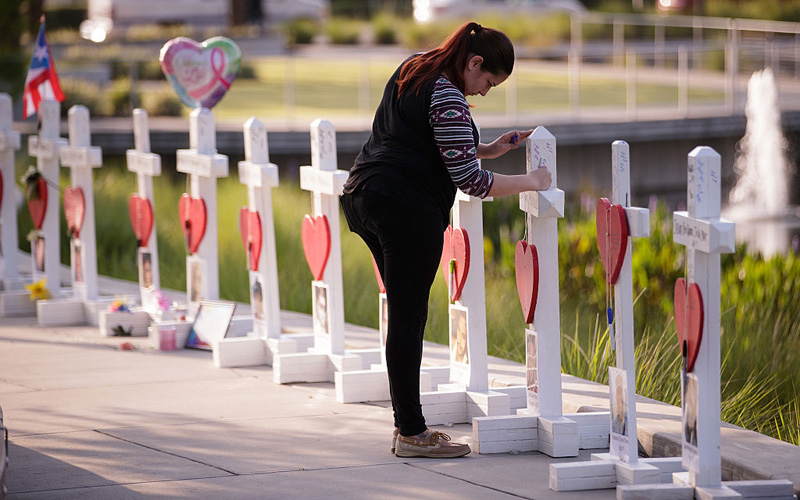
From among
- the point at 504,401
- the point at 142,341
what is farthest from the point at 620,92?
the point at 504,401

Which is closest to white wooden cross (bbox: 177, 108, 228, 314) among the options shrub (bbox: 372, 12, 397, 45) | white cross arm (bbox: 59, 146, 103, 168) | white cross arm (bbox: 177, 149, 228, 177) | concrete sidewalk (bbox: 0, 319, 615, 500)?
white cross arm (bbox: 177, 149, 228, 177)

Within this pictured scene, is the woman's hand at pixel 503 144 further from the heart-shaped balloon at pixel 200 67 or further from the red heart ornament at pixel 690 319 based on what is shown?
the heart-shaped balloon at pixel 200 67

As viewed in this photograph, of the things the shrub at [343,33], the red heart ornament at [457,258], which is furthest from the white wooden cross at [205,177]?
the shrub at [343,33]

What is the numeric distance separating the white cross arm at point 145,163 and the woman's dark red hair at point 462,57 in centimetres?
331

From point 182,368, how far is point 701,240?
12.0 ft

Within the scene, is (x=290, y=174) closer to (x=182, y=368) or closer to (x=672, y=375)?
(x=182, y=368)

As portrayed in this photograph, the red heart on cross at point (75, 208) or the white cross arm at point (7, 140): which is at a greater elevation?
the white cross arm at point (7, 140)

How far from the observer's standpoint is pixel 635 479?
436cm

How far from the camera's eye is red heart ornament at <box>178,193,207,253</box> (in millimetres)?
7348

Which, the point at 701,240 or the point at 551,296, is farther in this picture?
the point at 551,296

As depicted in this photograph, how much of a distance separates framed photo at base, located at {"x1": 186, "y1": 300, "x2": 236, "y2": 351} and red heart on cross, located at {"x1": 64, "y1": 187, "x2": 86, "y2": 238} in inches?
53.4

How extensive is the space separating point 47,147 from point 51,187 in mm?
284

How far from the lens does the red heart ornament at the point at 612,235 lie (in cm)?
443

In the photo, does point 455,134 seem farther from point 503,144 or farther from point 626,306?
point 626,306
